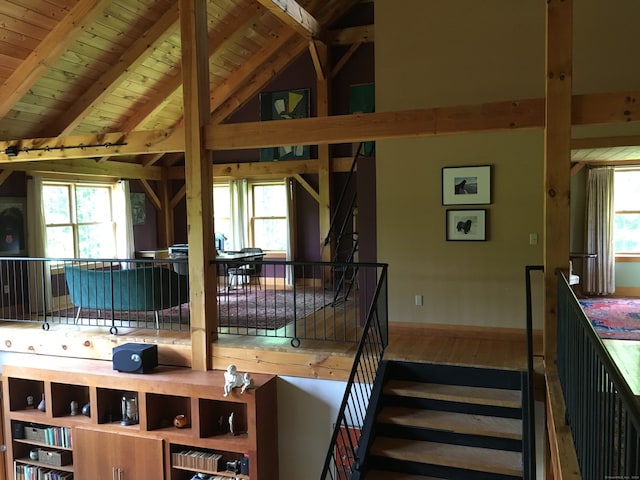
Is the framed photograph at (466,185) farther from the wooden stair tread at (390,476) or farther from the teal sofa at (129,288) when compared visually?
the teal sofa at (129,288)

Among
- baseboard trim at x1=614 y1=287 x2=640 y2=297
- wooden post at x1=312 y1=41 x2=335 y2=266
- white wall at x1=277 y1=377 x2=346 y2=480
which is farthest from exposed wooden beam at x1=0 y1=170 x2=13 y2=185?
baseboard trim at x1=614 y1=287 x2=640 y2=297

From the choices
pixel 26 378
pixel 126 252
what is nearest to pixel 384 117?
pixel 26 378

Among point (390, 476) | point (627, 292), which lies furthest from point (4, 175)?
point (627, 292)

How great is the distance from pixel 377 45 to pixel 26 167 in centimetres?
540

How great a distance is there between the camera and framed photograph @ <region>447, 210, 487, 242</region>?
545 centimetres

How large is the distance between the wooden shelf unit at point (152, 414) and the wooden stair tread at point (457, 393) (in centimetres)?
124

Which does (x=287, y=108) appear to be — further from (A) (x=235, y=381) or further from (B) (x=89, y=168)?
(A) (x=235, y=381)

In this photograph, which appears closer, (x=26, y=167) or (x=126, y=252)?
(x=26, y=167)

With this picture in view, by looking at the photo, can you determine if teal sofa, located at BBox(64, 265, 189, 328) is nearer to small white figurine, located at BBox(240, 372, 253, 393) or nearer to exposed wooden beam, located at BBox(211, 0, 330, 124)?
small white figurine, located at BBox(240, 372, 253, 393)

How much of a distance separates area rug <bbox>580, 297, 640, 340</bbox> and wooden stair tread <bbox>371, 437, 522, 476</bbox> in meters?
2.04

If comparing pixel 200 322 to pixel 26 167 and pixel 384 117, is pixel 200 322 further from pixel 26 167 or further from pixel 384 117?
pixel 26 167

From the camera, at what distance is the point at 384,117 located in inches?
171

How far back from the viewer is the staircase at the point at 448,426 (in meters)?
4.10

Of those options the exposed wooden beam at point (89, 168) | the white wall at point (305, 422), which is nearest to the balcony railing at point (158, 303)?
the white wall at point (305, 422)
